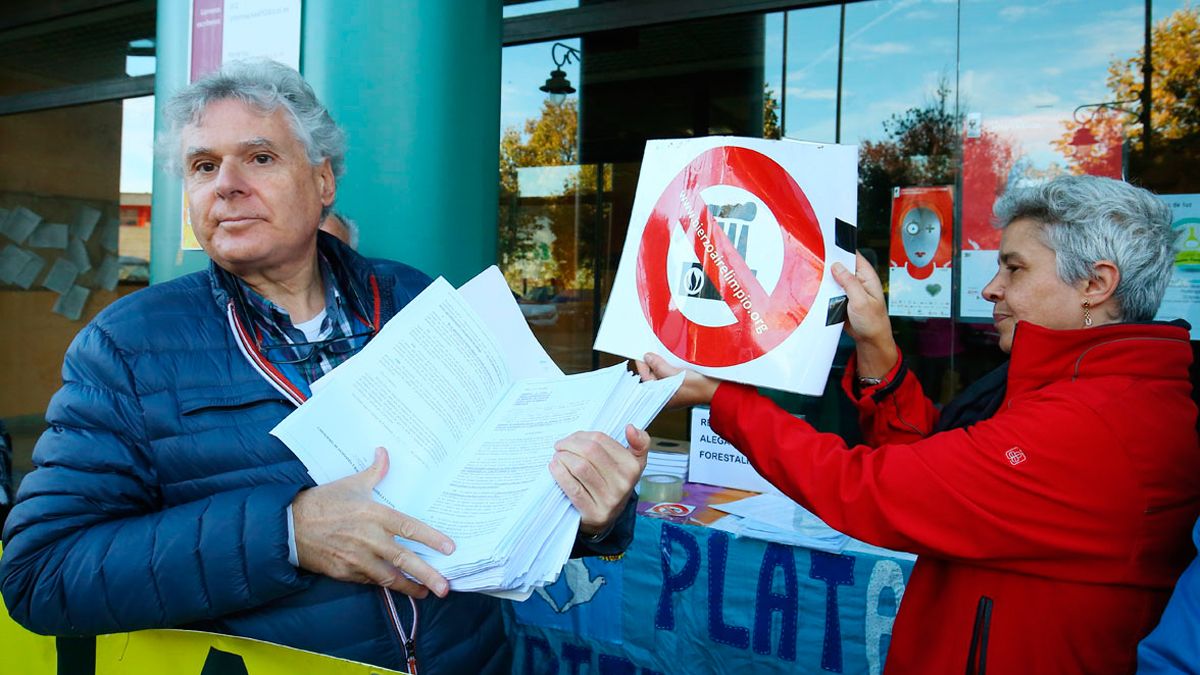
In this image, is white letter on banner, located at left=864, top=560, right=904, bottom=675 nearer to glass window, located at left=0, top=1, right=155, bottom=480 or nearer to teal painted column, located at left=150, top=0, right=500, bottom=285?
teal painted column, located at left=150, top=0, right=500, bottom=285

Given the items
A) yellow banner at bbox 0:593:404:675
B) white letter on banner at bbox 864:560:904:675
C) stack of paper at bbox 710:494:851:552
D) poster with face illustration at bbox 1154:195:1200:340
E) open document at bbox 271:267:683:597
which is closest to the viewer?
open document at bbox 271:267:683:597

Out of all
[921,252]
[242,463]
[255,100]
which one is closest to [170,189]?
[255,100]

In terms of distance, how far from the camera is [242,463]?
1.15 metres

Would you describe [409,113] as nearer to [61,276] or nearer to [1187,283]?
[1187,283]

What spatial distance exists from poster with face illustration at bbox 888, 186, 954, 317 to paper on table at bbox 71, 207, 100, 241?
7082 mm

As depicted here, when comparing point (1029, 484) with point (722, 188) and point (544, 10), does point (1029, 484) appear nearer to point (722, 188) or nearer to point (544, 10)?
point (722, 188)

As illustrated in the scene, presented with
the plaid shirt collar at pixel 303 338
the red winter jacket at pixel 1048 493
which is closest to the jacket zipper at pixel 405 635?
the plaid shirt collar at pixel 303 338

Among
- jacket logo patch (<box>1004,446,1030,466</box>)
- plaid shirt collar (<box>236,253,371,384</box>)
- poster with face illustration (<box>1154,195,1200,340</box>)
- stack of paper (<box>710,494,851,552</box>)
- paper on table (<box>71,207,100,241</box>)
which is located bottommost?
stack of paper (<box>710,494,851,552</box>)

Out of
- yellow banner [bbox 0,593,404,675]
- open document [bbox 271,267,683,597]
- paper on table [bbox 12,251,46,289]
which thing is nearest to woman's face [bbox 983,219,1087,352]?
open document [bbox 271,267,683,597]

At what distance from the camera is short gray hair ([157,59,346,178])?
1246 mm

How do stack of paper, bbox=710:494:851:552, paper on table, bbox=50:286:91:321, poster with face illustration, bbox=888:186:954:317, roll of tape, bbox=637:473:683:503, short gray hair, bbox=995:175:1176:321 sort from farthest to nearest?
paper on table, bbox=50:286:91:321
poster with face illustration, bbox=888:186:954:317
roll of tape, bbox=637:473:683:503
stack of paper, bbox=710:494:851:552
short gray hair, bbox=995:175:1176:321

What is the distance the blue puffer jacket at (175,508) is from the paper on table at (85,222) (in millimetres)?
7638

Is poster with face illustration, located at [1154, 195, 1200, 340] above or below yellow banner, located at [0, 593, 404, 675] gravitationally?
above

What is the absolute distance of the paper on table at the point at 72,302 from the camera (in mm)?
7598
